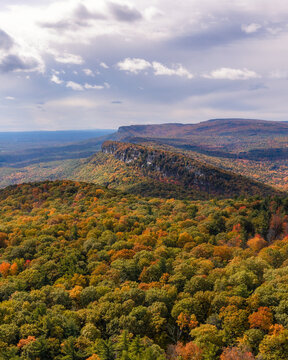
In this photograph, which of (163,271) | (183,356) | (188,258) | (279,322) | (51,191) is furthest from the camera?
(51,191)

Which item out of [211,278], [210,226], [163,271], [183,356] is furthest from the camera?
[210,226]

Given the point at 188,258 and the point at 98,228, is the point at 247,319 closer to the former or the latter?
the point at 188,258

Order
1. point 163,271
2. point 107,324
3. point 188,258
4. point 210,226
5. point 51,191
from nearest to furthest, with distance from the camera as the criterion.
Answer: point 107,324
point 163,271
point 188,258
point 210,226
point 51,191

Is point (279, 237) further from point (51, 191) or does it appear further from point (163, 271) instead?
point (51, 191)

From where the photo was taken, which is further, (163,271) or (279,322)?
(163,271)

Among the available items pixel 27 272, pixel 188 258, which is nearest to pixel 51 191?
pixel 27 272

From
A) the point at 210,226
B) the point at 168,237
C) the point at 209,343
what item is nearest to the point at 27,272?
the point at 168,237
